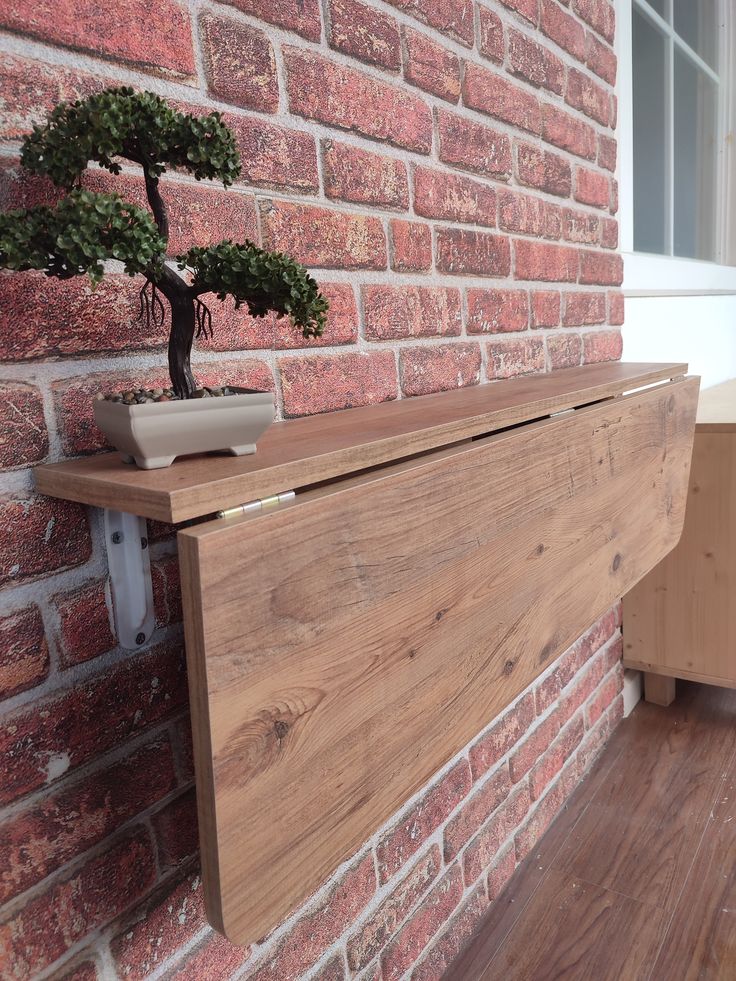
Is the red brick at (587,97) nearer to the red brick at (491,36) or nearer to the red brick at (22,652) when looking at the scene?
the red brick at (491,36)

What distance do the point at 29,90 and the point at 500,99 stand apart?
91 centimetres

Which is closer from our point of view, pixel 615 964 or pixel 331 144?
pixel 331 144

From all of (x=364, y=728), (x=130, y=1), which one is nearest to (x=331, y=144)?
(x=130, y=1)

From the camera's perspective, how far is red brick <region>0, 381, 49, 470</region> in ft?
2.07

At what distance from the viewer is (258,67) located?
841mm

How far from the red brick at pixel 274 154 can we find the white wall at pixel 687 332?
1.17 meters

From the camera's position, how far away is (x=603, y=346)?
1.70 metres

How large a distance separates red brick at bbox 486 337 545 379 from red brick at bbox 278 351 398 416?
0.30m

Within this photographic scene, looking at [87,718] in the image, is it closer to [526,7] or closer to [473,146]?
[473,146]

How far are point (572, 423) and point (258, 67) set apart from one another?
0.57m

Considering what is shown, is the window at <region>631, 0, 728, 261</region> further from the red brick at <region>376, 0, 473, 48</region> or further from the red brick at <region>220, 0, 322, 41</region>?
the red brick at <region>220, 0, 322, 41</region>

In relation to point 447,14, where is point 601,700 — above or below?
below

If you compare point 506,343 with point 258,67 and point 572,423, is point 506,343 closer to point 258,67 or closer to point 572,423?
point 572,423

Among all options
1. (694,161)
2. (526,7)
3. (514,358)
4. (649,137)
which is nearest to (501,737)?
(514,358)
